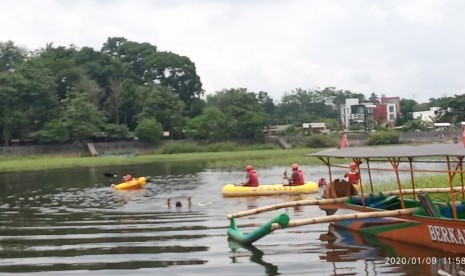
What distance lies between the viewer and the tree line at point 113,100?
78.8m

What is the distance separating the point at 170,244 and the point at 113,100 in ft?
247

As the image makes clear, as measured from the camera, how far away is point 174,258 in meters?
14.7

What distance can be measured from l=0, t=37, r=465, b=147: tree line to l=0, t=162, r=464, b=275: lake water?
52.3 meters

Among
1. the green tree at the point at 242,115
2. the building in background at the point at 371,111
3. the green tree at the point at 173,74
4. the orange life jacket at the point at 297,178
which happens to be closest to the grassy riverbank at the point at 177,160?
the green tree at the point at 242,115

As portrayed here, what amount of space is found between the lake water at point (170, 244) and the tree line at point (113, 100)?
5230 cm

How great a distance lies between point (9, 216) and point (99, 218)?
13.0 ft

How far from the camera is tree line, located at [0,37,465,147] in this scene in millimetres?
78812

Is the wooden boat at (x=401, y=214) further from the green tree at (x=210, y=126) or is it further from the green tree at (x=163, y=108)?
the green tree at (x=163, y=108)

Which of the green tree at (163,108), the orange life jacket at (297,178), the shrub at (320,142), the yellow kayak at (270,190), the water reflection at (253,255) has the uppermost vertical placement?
the green tree at (163,108)

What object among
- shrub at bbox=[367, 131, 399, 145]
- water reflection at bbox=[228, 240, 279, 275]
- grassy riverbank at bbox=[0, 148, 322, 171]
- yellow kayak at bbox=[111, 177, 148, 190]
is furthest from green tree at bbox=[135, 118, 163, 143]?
water reflection at bbox=[228, 240, 279, 275]

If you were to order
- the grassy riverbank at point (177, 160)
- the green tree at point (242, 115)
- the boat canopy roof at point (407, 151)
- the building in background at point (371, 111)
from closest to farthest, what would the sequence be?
the boat canopy roof at point (407, 151) < the grassy riverbank at point (177, 160) < the green tree at point (242, 115) < the building in background at point (371, 111)

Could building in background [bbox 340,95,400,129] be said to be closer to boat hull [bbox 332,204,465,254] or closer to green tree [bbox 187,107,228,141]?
green tree [bbox 187,107,228,141]

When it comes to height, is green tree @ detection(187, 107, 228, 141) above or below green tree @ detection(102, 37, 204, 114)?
below
